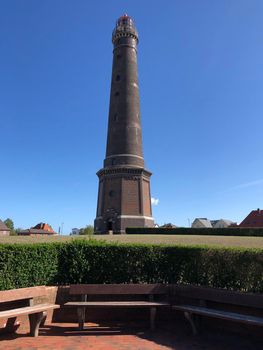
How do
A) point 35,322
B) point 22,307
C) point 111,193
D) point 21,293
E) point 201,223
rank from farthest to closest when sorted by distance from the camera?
point 201,223 < point 111,193 < point 22,307 < point 21,293 < point 35,322

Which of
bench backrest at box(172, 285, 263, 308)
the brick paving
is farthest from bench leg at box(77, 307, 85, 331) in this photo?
bench backrest at box(172, 285, 263, 308)

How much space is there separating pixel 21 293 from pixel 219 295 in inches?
175

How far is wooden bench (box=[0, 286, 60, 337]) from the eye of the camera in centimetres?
661

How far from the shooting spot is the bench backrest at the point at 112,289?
25.4ft

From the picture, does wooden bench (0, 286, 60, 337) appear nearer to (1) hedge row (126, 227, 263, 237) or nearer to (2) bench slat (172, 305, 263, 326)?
(2) bench slat (172, 305, 263, 326)

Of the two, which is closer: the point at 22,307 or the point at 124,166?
the point at 22,307

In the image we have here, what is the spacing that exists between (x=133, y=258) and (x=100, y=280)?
1087mm

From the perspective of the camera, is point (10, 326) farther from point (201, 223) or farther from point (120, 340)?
point (201, 223)

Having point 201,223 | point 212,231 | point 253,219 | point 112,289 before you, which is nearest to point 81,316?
point 112,289

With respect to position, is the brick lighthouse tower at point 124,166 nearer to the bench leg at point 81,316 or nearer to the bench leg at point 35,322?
the bench leg at point 81,316

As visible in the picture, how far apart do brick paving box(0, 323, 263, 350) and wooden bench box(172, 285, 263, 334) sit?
0.47 m

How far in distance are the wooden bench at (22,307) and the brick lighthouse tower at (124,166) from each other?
27.1 m

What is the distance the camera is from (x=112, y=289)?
7.81m

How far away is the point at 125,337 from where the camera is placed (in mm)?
6703
